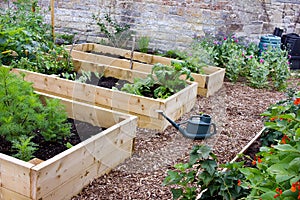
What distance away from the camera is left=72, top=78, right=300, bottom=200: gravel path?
2615 millimetres

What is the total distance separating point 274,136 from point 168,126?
106 centimetres

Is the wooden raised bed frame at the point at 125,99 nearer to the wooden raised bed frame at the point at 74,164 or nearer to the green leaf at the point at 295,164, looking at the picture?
the wooden raised bed frame at the point at 74,164

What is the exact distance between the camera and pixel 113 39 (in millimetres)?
5699

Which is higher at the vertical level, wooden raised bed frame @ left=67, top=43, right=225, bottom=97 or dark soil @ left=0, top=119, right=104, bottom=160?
wooden raised bed frame @ left=67, top=43, right=225, bottom=97

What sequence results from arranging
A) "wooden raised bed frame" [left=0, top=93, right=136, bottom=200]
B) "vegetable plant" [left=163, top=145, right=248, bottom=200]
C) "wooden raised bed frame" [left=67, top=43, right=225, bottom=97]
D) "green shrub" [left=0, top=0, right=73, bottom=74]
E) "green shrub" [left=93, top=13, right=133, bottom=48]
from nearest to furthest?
1. "vegetable plant" [left=163, top=145, right=248, bottom=200]
2. "wooden raised bed frame" [left=0, top=93, right=136, bottom=200]
3. "green shrub" [left=0, top=0, right=73, bottom=74]
4. "wooden raised bed frame" [left=67, top=43, right=225, bottom=97]
5. "green shrub" [left=93, top=13, right=133, bottom=48]

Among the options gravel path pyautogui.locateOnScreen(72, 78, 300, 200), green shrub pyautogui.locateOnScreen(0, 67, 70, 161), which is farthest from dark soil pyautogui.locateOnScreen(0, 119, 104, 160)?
gravel path pyautogui.locateOnScreen(72, 78, 300, 200)

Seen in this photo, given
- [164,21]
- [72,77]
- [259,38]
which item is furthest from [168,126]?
[259,38]

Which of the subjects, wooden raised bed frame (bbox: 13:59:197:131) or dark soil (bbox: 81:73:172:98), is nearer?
wooden raised bed frame (bbox: 13:59:197:131)

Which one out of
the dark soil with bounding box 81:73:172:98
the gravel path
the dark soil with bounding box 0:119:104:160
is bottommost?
the gravel path

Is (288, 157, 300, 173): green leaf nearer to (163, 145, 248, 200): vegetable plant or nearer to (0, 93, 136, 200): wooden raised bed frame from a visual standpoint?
(163, 145, 248, 200): vegetable plant

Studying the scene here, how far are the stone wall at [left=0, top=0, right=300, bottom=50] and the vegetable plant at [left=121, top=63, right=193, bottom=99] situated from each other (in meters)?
1.55

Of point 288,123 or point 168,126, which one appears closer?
point 288,123

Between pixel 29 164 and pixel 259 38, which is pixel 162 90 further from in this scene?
pixel 259 38

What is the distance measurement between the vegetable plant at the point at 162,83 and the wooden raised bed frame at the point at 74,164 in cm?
88
